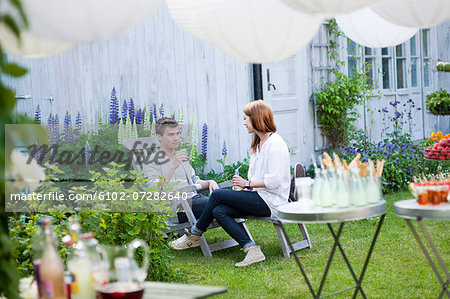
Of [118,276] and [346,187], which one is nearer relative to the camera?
[118,276]

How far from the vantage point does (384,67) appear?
402 inches

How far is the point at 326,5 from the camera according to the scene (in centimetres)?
243

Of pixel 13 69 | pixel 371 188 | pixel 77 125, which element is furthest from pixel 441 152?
pixel 13 69

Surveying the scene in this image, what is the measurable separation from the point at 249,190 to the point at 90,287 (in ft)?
9.94

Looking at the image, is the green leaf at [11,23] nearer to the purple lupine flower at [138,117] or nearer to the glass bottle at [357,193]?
the glass bottle at [357,193]

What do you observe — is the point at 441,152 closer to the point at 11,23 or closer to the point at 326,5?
the point at 326,5

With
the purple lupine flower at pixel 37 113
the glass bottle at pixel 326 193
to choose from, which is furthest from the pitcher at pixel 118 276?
the purple lupine flower at pixel 37 113

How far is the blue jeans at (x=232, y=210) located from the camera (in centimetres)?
495

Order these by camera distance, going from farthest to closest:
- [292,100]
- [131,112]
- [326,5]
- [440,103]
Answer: [292,100] < [440,103] < [131,112] < [326,5]

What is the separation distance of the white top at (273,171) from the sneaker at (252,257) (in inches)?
12.4

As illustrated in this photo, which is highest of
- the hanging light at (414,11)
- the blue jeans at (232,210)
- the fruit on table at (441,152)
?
the hanging light at (414,11)

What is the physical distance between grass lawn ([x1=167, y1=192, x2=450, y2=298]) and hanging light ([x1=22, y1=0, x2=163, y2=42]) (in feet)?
7.71

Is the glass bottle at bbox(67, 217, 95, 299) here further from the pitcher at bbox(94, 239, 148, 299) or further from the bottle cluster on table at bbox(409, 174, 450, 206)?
the bottle cluster on table at bbox(409, 174, 450, 206)

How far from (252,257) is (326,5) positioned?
9.22ft
